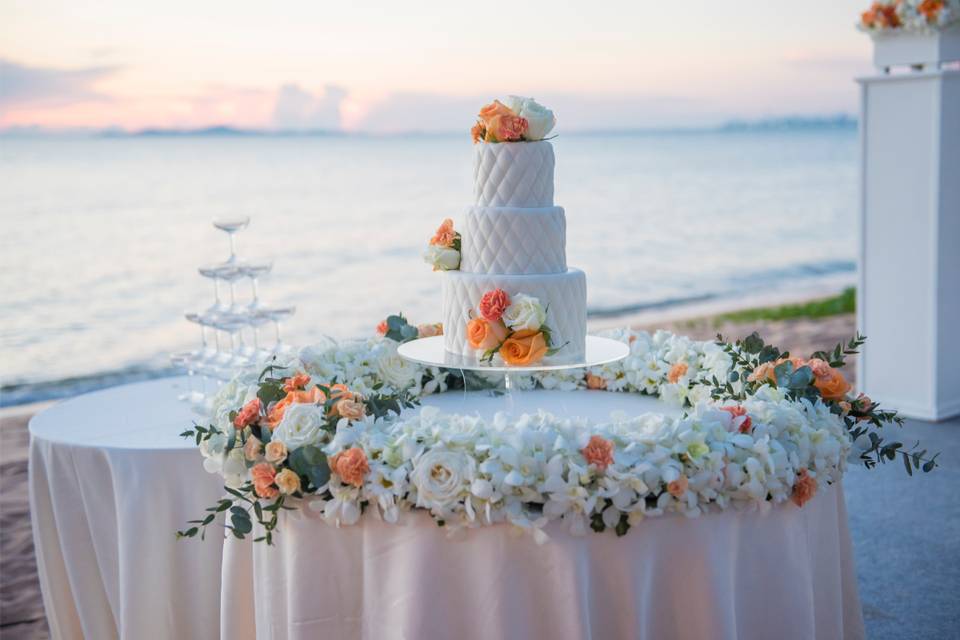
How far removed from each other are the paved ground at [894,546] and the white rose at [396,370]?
179cm

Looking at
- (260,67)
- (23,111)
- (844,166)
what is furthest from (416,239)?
(844,166)

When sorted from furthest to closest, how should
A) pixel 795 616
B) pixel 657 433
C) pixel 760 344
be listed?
pixel 760 344, pixel 795 616, pixel 657 433

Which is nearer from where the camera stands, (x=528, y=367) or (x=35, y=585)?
(x=528, y=367)

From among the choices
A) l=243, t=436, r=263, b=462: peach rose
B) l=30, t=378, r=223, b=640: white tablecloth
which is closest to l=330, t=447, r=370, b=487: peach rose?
l=243, t=436, r=263, b=462: peach rose

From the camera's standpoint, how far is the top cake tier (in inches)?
102

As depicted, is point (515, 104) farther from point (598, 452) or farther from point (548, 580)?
point (548, 580)

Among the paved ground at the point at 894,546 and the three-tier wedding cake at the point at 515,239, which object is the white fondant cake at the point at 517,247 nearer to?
the three-tier wedding cake at the point at 515,239

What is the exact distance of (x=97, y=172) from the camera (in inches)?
1161

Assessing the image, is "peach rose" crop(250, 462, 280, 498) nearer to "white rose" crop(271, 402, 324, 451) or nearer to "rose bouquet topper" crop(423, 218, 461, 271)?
"white rose" crop(271, 402, 324, 451)

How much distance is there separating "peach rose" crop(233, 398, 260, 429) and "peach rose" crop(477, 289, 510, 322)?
0.55m

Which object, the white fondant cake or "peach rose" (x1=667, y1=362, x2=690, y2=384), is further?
"peach rose" (x1=667, y1=362, x2=690, y2=384)

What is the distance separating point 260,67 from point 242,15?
4.79 feet

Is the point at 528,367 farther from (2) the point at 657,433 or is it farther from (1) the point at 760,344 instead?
(1) the point at 760,344

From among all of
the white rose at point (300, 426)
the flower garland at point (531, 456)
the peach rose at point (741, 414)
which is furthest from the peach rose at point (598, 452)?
the white rose at point (300, 426)
